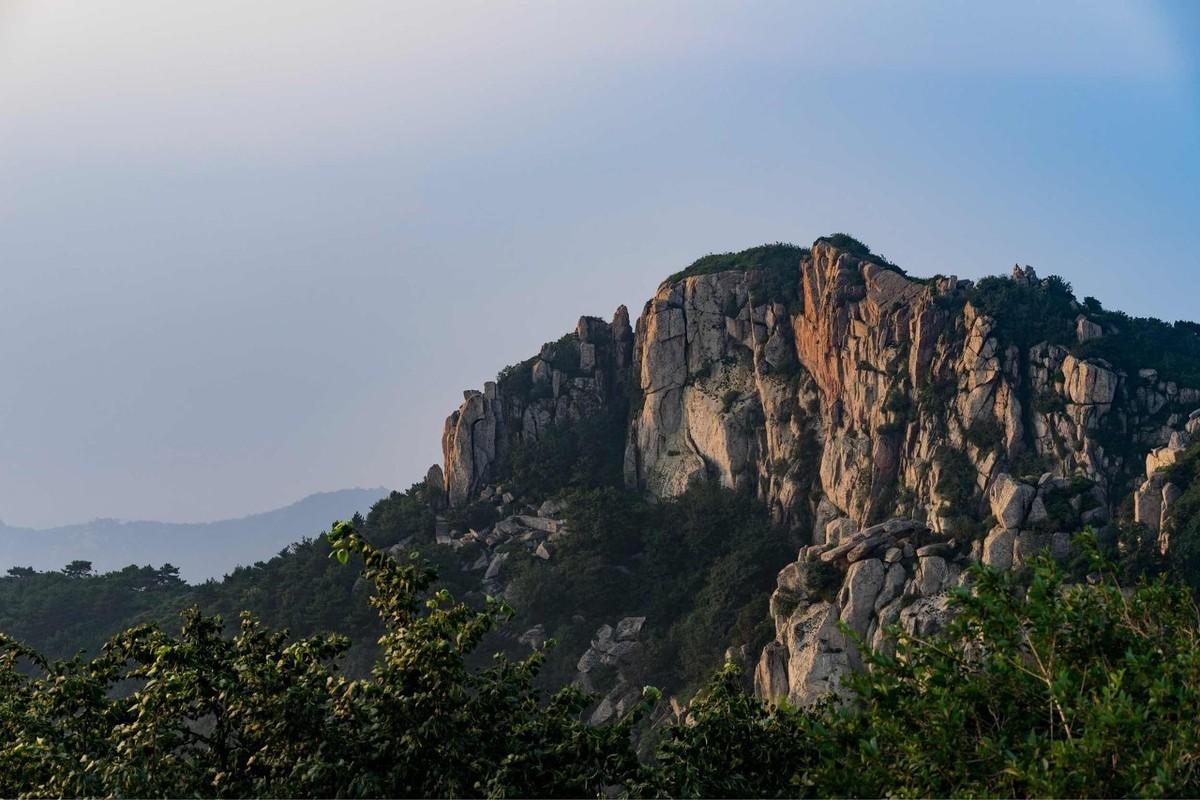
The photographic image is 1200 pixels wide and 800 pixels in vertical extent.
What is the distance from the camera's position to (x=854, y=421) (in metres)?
69.3

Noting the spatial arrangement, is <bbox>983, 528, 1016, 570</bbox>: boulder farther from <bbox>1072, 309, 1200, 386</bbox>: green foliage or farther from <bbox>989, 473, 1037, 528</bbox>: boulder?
<bbox>1072, 309, 1200, 386</bbox>: green foliage

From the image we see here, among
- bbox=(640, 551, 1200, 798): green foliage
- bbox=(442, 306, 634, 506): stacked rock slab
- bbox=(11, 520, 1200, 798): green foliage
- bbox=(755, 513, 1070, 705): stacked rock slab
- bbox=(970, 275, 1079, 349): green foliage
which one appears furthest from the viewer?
bbox=(442, 306, 634, 506): stacked rock slab

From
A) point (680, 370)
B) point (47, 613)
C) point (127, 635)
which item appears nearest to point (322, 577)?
point (47, 613)

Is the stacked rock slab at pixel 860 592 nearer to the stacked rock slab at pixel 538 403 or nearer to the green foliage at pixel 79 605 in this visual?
the stacked rock slab at pixel 538 403

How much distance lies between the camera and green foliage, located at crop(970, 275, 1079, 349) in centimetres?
6384

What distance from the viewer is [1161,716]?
15.0m

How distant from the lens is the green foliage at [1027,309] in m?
63.8

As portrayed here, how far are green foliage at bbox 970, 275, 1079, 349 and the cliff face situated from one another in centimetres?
53

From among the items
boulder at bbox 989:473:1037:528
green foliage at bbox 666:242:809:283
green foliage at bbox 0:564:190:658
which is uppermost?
green foliage at bbox 666:242:809:283

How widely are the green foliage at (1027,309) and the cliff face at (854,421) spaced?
532 millimetres

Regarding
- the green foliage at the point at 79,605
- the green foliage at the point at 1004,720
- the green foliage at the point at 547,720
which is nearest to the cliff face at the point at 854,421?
the green foliage at the point at 79,605

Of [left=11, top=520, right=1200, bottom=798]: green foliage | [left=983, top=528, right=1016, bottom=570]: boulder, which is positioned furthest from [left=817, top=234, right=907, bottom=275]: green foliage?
[left=11, top=520, right=1200, bottom=798]: green foliage

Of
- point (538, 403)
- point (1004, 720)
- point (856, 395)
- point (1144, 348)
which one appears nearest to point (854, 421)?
point (856, 395)

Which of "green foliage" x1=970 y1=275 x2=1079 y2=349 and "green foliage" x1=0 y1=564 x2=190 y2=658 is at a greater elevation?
"green foliage" x1=970 y1=275 x2=1079 y2=349
